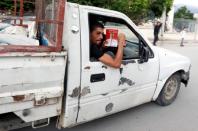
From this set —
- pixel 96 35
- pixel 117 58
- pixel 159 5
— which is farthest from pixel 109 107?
pixel 159 5

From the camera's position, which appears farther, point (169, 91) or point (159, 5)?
point (159, 5)

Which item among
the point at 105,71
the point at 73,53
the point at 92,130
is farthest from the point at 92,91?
the point at 92,130

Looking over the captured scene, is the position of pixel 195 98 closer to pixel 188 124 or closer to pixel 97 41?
pixel 188 124

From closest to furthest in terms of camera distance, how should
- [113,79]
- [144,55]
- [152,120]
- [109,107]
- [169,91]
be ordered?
[113,79]
[109,107]
[144,55]
[152,120]
[169,91]

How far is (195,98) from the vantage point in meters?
6.14

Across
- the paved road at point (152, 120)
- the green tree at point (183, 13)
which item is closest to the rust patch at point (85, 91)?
the paved road at point (152, 120)

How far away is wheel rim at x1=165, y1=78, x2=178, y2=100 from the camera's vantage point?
5.26 metres

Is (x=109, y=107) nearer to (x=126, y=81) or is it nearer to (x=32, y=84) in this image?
(x=126, y=81)

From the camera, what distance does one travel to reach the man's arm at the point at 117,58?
141 inches

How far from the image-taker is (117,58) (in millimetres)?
3670

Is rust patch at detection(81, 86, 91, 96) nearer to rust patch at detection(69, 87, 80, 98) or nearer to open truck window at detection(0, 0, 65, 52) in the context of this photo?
rust patch at detection(69, 87, 80, 98)

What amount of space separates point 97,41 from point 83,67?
1.73ft

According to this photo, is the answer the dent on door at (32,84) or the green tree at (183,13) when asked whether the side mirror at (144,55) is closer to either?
the dent on door at (32,84)

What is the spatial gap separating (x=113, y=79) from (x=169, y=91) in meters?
1.97
